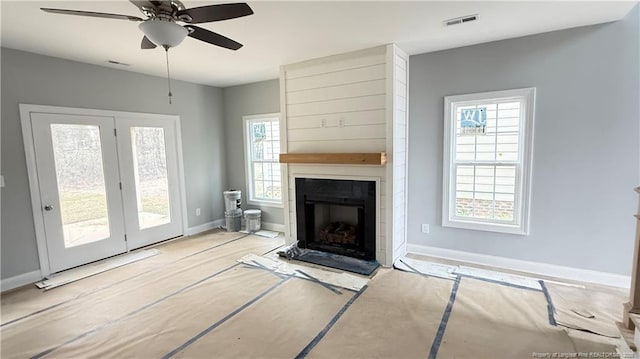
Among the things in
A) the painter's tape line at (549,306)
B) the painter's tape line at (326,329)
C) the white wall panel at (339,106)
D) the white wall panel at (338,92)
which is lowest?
the painter's tape line at (326,329)

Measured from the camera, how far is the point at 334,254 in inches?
163

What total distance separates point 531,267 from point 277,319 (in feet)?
9.53

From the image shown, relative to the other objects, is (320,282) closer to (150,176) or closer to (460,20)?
(460,20)

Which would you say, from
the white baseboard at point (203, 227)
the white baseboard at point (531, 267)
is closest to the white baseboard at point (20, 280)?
the white baseboard at point (203, 227)

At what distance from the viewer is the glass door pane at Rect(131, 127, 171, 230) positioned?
4.61m

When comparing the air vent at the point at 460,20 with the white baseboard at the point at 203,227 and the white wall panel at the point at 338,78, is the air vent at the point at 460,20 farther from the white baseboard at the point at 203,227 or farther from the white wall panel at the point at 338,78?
the white baseboard at the point at 203,227

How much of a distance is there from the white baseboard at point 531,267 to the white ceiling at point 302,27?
99.2 inches

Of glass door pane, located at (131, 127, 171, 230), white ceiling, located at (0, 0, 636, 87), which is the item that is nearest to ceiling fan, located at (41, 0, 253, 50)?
white ceiling, located at (0, 0, 636, 87)

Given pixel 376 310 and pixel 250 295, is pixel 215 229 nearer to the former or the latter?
pixel 250 295

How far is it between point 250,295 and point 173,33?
8.01ft

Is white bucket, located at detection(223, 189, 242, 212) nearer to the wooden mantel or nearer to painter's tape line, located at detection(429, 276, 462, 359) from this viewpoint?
the wooden mantel

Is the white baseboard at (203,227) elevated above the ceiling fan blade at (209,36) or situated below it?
below

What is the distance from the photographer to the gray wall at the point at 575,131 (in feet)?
9.81

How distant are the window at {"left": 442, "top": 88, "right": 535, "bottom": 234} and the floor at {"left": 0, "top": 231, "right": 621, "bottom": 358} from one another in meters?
0.83
